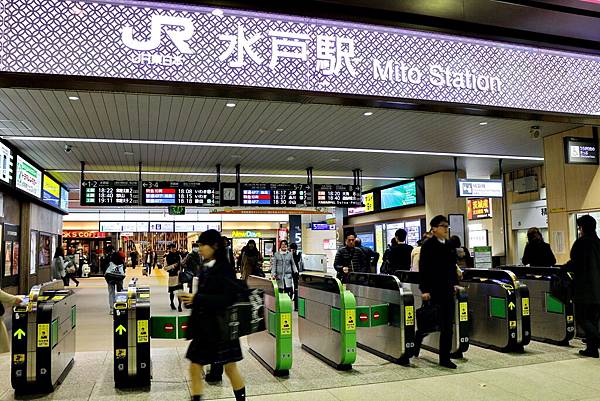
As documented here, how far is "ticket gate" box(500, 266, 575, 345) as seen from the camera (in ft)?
21.2

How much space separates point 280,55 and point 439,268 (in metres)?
2.97

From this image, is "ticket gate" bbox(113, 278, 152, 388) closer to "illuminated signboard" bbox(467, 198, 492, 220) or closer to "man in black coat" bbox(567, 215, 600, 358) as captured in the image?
"man in black coat" bbox(567, 215, 600, 358)

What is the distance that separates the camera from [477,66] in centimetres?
390

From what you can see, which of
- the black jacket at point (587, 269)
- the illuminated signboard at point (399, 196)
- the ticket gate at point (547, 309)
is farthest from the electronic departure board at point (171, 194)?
the black jacket at point (587, 269)

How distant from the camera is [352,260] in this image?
8.33m

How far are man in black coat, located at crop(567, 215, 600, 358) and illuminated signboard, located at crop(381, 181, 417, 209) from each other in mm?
8219

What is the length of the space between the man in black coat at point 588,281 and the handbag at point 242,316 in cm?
374

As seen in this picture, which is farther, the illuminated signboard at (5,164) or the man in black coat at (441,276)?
the illuminated signboard at (5,164)

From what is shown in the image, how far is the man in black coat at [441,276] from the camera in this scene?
5.39 meters

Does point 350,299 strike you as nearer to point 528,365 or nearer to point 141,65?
point 528,365

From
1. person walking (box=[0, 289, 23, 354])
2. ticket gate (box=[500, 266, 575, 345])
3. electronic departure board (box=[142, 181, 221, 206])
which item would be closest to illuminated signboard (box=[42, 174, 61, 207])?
electronic departure board (box=[142, 181, 221, 206])

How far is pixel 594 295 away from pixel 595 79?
2.47 meters

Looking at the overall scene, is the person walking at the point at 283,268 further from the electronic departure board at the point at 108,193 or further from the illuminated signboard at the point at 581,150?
the illuminated signboard at the point at 581,150

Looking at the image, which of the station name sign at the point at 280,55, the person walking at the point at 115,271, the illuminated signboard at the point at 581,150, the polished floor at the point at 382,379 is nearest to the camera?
the station name sign at the point at 280,55
